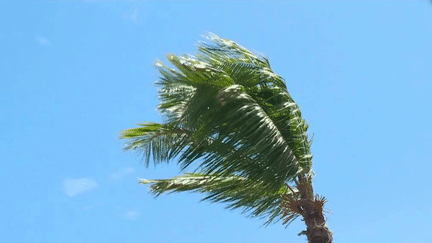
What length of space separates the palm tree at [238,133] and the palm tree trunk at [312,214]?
0.6 inches

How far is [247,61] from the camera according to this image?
32.8ft

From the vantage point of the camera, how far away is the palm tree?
902 centimetres

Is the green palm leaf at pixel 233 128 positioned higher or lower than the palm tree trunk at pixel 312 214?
higher

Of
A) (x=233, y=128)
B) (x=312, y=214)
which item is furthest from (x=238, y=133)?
(x=312, y=214)

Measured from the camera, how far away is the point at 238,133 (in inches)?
359

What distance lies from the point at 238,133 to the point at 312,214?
1948 millimetres

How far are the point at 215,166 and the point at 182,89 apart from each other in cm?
140

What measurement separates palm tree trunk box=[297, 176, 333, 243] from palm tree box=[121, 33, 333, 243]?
0.05 ft

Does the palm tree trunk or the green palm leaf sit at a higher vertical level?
the green palm leaf

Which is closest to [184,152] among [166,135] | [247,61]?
[166,135]

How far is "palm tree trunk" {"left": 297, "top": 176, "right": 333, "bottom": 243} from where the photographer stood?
31.4 ft

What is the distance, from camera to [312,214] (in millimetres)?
9789

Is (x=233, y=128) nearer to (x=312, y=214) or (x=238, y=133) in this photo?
(x=238, y=133)

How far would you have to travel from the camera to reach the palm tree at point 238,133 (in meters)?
9.02
